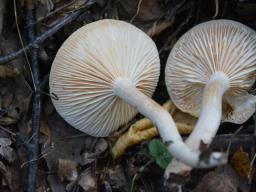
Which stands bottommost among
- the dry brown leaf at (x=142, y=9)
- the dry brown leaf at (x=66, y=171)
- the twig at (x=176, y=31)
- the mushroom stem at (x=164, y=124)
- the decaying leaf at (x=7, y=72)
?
the dry brown leaf at (x=66, y=171)

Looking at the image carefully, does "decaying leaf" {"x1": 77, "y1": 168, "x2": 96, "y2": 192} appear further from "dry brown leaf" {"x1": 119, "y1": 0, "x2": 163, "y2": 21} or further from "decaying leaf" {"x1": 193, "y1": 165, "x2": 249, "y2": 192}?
"dry brown leaf" {"x1": 119, "y1": 0, "x2": 163, "y2": 21}

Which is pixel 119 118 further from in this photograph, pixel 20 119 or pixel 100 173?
pixel 20 119

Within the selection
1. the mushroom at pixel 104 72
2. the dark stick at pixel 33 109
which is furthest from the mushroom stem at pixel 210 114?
the dark stick at pixel 33 109

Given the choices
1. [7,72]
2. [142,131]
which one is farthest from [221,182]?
[7,72]

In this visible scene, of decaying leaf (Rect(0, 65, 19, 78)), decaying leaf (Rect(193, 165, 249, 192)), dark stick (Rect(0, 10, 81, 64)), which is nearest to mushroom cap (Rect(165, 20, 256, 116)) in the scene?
decaying leaf (Rect(193, 165, 249, 192))

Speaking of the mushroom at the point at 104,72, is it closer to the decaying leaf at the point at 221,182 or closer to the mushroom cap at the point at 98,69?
the mushroom cap at the point at 98,69

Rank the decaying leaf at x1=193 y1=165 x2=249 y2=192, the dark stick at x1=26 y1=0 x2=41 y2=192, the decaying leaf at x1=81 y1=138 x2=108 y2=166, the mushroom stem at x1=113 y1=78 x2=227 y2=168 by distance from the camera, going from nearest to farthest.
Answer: the mushroom stem at x1=113 y1=78 x2=227 y2=168 < the decaying leaf at x1=193 y1=165 x2=249 y2=192 < the dark stick at x1=26 y1=0 x2=41 y2=192 < the decaying leaf at x1=81 y1=138 x2=108 y2=166

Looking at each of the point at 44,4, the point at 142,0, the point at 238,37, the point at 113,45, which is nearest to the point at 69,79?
the point at 113,45
